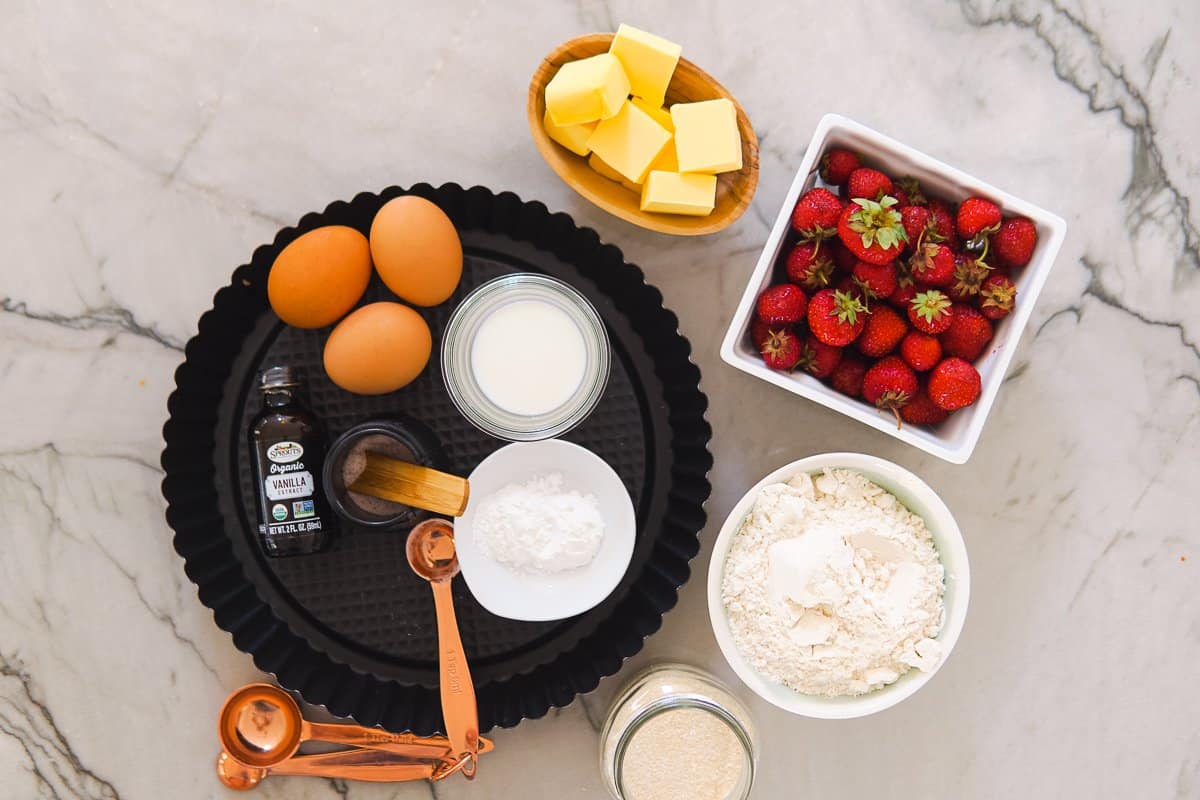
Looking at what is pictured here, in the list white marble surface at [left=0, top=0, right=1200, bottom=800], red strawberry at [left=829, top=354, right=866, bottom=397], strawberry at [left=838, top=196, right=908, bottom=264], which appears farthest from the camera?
white marble surface at [left=0, top=0, right=1200, bottom=800]

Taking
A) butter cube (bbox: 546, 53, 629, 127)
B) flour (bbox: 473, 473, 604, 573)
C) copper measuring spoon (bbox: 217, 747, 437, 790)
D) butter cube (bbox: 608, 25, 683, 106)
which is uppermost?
butter cube (bbox: 608, 25, 683, 106)

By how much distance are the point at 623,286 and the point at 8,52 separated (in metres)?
0.95

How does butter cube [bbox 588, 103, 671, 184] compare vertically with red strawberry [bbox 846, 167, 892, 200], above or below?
below

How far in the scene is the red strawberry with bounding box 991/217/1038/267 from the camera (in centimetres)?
104

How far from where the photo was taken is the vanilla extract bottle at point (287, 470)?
3.44 ft

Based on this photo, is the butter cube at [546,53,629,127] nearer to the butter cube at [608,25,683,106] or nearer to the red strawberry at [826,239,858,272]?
the butter cube at [608,25,683,106]

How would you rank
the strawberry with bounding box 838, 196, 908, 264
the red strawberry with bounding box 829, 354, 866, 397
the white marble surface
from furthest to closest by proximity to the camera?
the white marble surface < the red strawberry with bounding box 829, 354, 866, 397 < the strawberry with bounding box 838, 196, 908, 264

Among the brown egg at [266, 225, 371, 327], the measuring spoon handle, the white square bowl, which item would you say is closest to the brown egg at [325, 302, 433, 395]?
the brown egg at [266, 225, 371, 327]

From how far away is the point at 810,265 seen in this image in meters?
1.06

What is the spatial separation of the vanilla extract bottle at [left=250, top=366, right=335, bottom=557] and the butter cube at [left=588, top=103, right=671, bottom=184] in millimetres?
485

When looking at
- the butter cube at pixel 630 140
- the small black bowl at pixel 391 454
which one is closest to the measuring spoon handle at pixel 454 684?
the small black bowl at pixel 391 454

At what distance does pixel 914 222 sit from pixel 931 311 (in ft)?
0.37

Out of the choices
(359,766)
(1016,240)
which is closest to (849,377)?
(1016,240)

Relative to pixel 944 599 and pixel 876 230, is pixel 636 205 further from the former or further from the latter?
pixel 944 599
